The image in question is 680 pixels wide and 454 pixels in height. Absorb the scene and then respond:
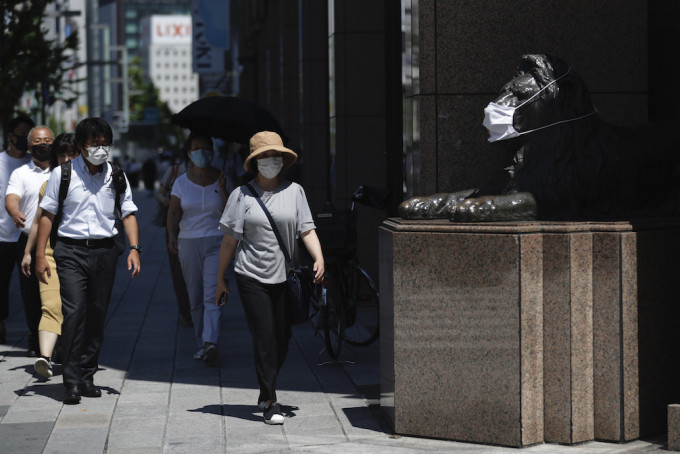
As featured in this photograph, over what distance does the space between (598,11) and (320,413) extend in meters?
3.50

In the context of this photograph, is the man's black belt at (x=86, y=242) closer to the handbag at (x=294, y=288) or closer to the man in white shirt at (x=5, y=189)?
the handbag at (x=294, y=288)

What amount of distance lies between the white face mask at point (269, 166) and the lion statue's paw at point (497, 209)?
119 centimetres

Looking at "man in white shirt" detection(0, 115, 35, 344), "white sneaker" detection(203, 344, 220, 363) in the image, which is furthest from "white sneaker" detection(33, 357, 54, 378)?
"man in white shirt" detection(0, 115, 35, 344)

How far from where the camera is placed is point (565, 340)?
6.33m

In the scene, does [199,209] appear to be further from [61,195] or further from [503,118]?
[503,118]

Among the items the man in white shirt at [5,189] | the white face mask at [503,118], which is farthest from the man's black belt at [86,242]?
the white face mask at [503,118]

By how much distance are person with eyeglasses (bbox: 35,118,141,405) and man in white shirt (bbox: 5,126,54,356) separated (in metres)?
1.67

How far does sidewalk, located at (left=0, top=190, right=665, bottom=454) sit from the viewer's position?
6520 mm

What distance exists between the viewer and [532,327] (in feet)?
20.6

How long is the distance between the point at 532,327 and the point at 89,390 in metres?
3.38

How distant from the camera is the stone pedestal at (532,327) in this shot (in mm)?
6250

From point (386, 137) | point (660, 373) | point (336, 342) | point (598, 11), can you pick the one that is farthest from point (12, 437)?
point (386, 137)

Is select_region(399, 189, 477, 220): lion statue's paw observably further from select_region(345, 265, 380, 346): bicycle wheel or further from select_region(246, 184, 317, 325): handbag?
select_region(345, 265, 380, 346): bicycle wheel

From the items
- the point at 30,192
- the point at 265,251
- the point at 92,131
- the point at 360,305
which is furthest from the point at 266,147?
the point at 360,305
